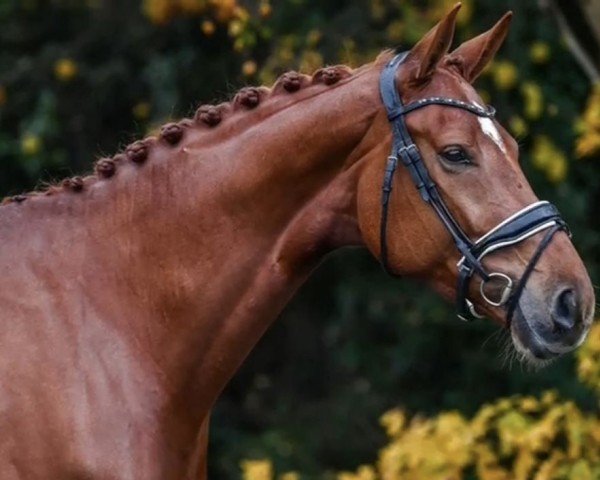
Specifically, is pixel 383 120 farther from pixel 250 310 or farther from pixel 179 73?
pixel 179 73

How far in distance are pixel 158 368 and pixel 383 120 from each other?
2.69ft

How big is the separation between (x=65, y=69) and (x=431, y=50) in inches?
193

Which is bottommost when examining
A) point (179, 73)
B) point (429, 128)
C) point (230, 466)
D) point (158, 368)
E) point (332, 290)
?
point (158, 368)

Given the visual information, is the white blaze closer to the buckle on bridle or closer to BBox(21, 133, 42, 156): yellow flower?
the buckle on bridle

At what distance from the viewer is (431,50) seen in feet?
13.0

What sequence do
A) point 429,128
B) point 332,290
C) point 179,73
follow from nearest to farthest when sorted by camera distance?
1. point 429,128
2. point 179,73
3. point 332,290

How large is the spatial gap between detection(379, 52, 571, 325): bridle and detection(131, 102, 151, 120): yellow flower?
456cm

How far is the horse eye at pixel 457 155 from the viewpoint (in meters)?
3.93

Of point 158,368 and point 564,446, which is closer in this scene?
point 158,368

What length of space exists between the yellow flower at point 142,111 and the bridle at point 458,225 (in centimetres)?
456

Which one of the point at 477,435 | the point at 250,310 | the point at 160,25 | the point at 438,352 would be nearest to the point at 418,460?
the point at 477,435

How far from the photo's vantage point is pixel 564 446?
247 inches

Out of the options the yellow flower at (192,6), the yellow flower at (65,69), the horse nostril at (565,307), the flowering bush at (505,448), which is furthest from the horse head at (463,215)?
the yellow flower at (65,69)

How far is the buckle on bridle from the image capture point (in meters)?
3.88
